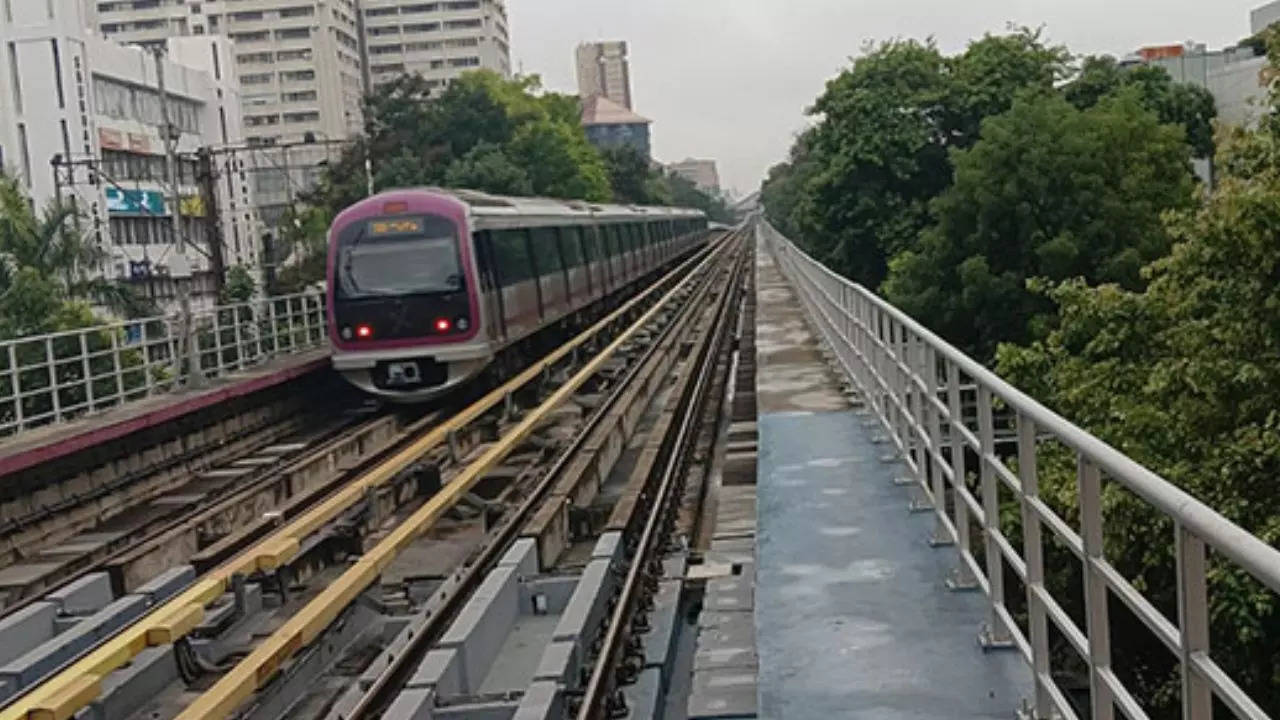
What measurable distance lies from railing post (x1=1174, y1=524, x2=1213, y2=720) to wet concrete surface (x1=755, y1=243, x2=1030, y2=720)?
189 cm

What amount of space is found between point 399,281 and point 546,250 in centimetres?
491

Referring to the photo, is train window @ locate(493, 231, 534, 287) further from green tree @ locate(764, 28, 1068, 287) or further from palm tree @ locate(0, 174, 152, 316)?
green tree @ locate(764, 28, 1068, 287)

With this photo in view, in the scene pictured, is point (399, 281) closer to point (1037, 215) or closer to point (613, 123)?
point (1037, 215)

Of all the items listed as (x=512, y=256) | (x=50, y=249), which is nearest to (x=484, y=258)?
(x=512, y=256)

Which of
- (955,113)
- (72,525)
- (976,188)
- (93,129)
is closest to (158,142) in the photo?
(93,129)

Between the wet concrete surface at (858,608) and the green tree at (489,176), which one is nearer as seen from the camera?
the wet concrete surface at (858,608)

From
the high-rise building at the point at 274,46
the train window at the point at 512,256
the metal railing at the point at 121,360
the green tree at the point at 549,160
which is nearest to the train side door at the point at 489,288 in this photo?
the train window at the point at 512,256

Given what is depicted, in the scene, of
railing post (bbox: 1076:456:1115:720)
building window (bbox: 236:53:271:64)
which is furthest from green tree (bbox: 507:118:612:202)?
building window (bbox: 236:53:271:64)

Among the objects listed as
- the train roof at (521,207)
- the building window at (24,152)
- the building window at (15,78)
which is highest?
the building window at (15,78)

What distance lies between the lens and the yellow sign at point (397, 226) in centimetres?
1675

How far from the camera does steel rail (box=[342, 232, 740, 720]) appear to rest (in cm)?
676

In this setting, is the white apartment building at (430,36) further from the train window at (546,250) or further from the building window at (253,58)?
the train window at (546,250)

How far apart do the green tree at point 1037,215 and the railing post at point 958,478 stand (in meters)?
15.9

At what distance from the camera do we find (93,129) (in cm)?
5256
